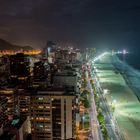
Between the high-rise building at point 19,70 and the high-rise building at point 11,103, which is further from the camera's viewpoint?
the high-rise building at point 19,70

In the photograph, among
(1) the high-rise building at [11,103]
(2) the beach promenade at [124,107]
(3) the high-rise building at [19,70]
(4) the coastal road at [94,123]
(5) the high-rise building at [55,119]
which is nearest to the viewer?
(5) the high-rise building at [55,119]

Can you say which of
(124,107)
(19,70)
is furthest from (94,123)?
(19,70)

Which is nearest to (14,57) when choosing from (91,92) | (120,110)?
(91,92)

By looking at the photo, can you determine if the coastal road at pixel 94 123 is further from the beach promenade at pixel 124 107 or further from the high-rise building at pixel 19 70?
the high-rise building at pixel 19 70

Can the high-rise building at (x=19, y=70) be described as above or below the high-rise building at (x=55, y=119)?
above

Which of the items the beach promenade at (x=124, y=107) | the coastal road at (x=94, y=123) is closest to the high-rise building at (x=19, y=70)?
the coastal road at (x=94, y=123)

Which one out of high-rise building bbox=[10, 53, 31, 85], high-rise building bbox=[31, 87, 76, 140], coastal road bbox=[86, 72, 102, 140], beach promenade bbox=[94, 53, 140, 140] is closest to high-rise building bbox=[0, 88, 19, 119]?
high-rise building bbox=[31, 87, 76, 140]
